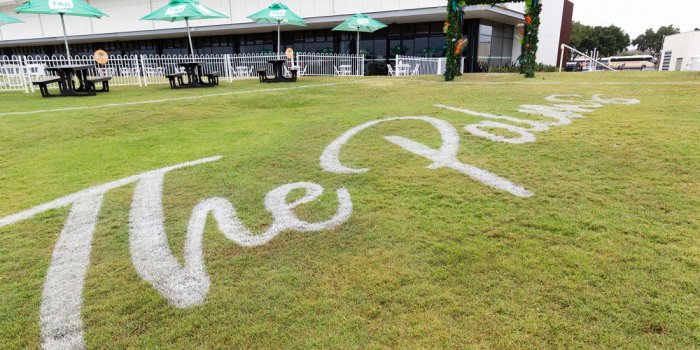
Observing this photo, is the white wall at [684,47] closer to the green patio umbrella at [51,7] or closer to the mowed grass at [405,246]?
the mowed grass at [405,246]

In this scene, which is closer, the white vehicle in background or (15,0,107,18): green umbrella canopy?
(15,0,107,18): green umbrella canopy

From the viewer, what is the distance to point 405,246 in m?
3.22

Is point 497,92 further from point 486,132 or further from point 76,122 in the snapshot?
point 76,122

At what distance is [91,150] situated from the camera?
19.8ft

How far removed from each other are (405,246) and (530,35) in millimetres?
14326

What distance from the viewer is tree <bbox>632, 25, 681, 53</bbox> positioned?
100 meters

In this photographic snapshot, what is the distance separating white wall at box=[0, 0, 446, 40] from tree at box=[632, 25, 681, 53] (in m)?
105

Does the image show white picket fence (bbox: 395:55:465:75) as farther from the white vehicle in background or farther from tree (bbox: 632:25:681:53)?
tree (bbox: 632:25:681:53)

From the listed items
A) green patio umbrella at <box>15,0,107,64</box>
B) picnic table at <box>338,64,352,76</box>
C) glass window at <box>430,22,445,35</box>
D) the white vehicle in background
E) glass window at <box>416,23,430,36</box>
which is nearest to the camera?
green patio umbrella at <box>15,0,107,64</box>

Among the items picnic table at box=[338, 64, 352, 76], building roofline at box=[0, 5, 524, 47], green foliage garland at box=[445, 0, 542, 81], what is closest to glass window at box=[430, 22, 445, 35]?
building roofline at box=[0, 5, 524, 47]

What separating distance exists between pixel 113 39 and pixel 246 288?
4163 centimetres

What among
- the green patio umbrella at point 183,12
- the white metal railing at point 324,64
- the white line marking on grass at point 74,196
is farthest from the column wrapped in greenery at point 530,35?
the white line marking on grass at point 74,196

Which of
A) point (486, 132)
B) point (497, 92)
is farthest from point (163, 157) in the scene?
point (497, 92)

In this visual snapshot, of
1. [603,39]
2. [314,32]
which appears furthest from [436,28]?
[603,39]
